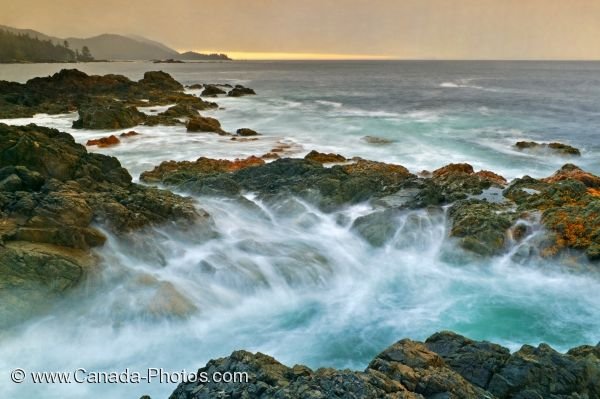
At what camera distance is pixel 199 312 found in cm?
952

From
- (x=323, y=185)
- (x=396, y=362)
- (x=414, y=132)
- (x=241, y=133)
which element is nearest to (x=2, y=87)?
(x=241, y=133)

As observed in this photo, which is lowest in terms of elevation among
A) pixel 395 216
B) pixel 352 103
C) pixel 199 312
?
pixel 199 312

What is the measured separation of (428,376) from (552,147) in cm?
2360

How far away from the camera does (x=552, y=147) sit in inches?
973

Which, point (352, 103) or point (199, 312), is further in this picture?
point (352, 103)

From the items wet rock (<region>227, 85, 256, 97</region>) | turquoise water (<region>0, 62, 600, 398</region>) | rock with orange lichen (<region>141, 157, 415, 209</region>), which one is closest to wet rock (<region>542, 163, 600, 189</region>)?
rock with orange lichen (<region>141, 157, 415, 209</region>)

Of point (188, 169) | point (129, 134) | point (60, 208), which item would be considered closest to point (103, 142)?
point (129, 134)

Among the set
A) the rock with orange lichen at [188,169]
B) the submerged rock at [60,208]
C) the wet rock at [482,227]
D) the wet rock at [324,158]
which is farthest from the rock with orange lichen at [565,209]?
the rock with orange lichen at [188,169]

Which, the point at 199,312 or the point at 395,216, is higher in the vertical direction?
the point at 395,216

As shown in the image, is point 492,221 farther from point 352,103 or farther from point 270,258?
point 352,103

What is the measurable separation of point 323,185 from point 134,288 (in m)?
7.46

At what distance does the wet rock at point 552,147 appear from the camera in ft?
78.7

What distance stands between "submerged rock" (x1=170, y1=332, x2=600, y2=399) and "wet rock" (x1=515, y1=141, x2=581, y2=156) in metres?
21.0

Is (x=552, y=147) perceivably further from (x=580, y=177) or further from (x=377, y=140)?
(x=580, y=177)
